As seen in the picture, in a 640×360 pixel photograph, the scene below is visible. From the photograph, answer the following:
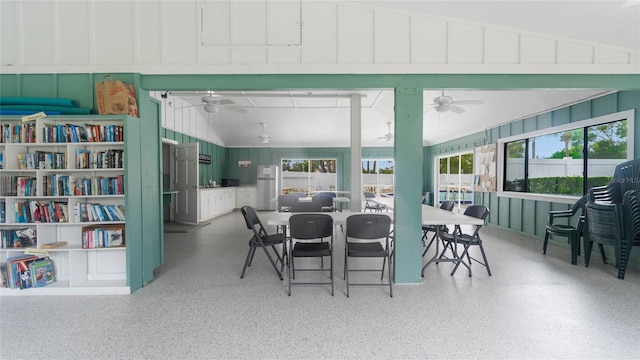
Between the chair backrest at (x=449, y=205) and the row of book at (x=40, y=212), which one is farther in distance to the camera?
the chair backrest at (x=449, y=205)

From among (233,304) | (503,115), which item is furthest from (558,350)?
(503,115)

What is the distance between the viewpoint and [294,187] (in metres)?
11.8

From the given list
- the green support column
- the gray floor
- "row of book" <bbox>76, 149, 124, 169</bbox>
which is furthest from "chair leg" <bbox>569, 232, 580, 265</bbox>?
"row of book" <bbox>76, 149, 124, 169</bbox>

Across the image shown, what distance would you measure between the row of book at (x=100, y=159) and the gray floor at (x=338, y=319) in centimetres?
152

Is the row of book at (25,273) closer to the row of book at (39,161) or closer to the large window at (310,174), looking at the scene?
the row of book at (39,161)

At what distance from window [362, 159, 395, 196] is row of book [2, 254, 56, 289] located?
32.5 feet

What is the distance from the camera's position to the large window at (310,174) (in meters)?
11.7

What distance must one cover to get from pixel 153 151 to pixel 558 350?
4.71m

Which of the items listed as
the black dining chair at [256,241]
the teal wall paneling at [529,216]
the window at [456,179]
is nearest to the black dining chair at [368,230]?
the black dining chair at [256,241]

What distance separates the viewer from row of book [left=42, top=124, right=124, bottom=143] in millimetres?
3113

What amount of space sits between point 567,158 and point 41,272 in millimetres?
8488

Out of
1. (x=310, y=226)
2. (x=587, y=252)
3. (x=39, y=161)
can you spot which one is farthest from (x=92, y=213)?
(x=587, y=252)

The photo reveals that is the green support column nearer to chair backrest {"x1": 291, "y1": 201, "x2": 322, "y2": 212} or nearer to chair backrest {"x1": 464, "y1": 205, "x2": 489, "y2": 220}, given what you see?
chair backrest {"x1": 464, "y1": 205, "x2": 489, "y2": 220}

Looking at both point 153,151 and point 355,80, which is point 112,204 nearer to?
point 153,151
